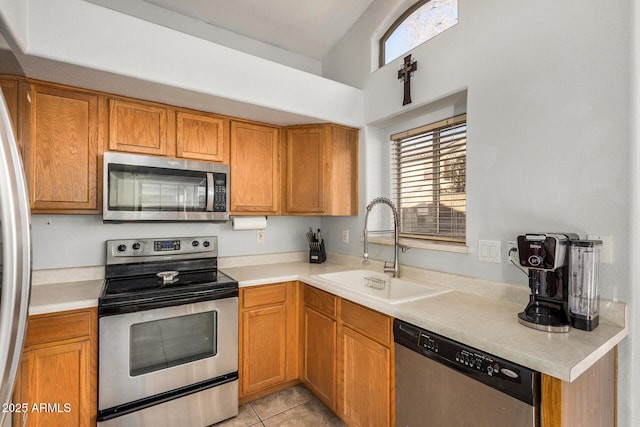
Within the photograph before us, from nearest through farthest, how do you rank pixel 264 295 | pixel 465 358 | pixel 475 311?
pixel 465 358 < pixel 475 311 < pixel 264 295

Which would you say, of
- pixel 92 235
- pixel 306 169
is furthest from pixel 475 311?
pixel 92 235

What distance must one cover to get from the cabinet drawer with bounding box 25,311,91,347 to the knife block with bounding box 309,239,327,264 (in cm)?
171

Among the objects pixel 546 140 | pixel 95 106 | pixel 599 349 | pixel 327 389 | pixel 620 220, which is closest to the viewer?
pixel 599 349

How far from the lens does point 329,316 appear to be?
6.78ft

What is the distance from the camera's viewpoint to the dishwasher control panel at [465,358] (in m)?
1.05

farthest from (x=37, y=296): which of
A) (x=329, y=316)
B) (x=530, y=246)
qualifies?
(x=530, y=246)

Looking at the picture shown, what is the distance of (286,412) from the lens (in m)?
2.12

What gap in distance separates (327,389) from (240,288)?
2.98 ft

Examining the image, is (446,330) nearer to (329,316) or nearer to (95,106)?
(329,316)

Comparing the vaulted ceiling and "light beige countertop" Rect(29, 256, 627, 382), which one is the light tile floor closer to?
"light beige countertop" Rect(29, 256, 627, 382)

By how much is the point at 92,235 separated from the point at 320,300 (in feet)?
5.43

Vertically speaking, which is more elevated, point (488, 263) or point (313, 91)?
point (313, 91)

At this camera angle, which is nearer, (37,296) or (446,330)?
(446,330)

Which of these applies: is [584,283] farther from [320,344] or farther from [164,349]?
[164,349]
